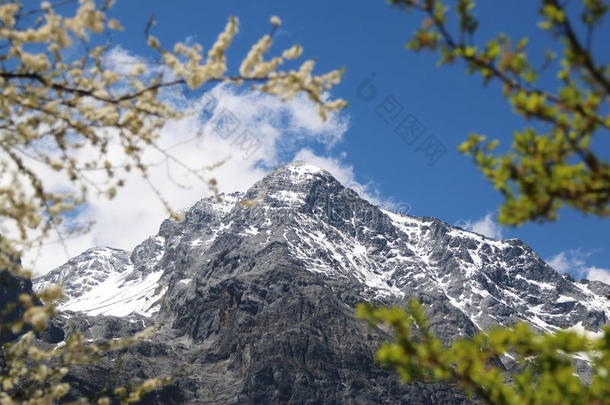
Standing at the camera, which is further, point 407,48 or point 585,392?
point 407,48

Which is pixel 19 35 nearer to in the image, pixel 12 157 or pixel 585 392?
pixel 12 157

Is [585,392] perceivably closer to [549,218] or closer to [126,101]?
[549,218]

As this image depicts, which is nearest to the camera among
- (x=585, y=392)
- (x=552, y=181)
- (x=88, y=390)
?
(x=585, y=392)

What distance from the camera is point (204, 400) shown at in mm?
187000

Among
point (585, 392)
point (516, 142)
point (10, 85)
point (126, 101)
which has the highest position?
point (10, 85)

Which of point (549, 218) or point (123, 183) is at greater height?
point (123, 183)

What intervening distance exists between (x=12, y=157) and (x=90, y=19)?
1.96 m

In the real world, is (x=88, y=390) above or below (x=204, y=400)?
above

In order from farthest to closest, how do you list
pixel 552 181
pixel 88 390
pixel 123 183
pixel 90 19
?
1. pixel 88 390
2. pixel 123 183
3. pixel 552 181
4. pixel 90 19

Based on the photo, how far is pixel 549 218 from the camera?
7.08 metres

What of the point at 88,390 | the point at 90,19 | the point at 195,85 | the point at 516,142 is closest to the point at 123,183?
the point at 195,85

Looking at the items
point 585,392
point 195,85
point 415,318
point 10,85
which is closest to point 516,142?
point 415,318

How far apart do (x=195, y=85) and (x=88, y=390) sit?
17174cm

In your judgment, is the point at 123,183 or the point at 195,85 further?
the point at 123,183
